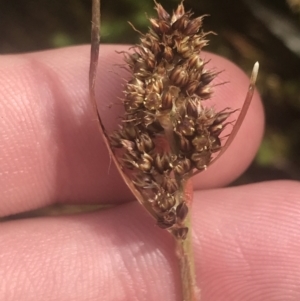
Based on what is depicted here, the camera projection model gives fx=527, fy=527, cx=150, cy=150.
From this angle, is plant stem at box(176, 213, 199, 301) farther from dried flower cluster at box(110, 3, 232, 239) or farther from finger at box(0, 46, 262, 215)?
finger at box(0, 46, 262, 215)

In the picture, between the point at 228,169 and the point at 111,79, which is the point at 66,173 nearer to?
the point at 111,79

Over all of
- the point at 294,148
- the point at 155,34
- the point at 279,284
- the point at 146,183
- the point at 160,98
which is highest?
the point at 155,34

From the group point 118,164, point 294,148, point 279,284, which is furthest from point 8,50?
point 279,284

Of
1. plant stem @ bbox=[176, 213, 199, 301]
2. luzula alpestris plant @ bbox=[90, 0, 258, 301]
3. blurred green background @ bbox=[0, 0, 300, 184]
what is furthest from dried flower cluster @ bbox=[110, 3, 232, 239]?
blurred green background @ bbox=[0, 0, 300, 184]

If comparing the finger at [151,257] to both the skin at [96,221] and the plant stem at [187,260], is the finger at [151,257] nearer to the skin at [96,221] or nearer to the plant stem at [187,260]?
the skin at [96,221]

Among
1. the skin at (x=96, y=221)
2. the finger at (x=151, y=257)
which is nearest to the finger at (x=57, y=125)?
the skin at (x=96, y=221)
